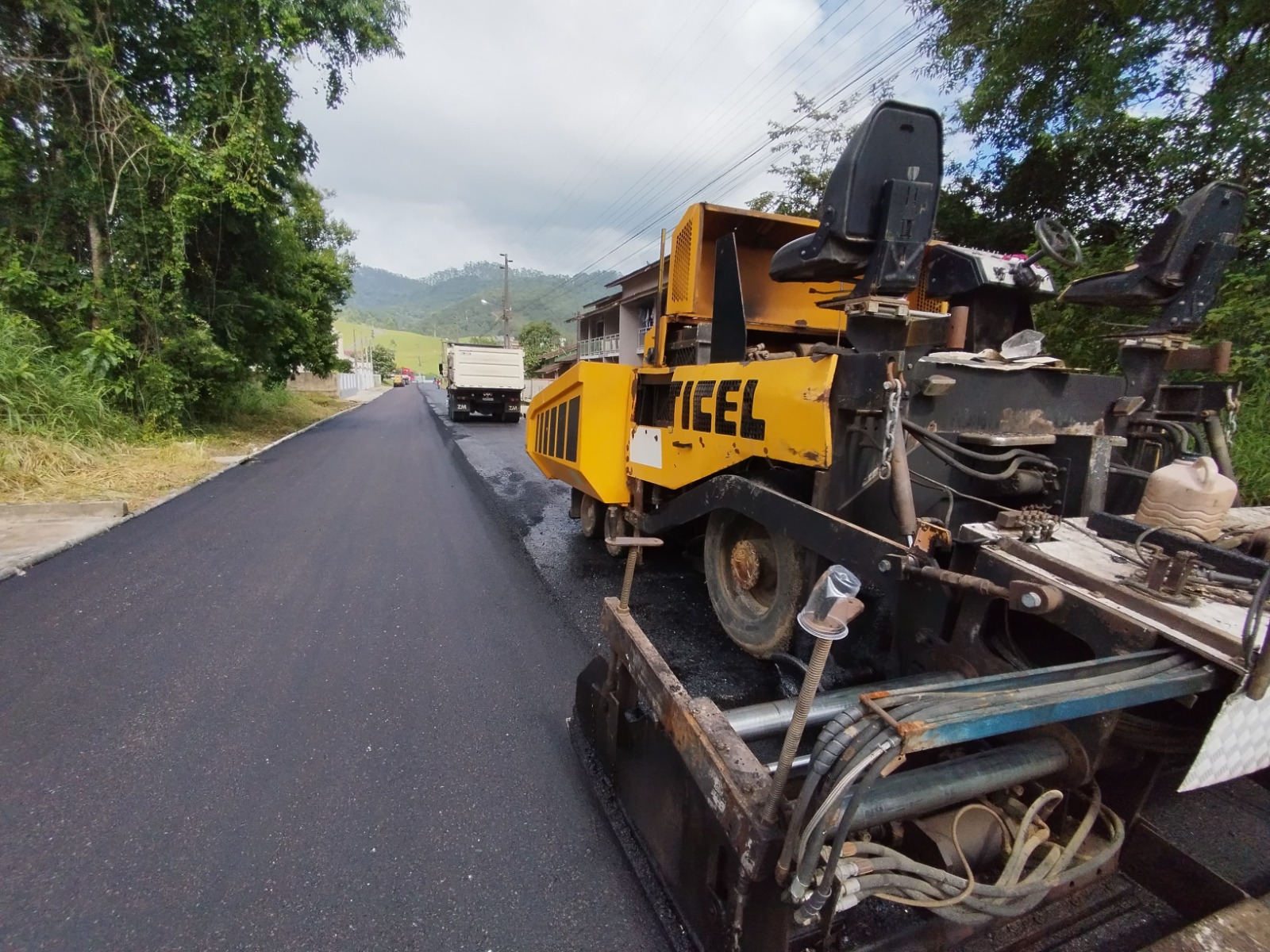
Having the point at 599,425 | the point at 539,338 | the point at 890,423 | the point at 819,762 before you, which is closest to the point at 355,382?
the point at 539,338

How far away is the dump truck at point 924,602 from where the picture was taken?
4.04 feet

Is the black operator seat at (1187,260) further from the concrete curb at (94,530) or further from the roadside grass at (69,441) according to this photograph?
the roadside grass at (69,441)

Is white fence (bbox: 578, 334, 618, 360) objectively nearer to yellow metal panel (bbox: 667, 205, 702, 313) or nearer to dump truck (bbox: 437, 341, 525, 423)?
dump truck (bbox: 437, 341, 525, 423)

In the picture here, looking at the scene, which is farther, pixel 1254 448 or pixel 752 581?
pixel 1254 448

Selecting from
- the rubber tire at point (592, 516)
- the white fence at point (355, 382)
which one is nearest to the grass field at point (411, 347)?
the white fence at point (355, 382)

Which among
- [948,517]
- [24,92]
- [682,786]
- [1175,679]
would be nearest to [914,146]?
[948,517]

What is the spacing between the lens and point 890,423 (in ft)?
6.72

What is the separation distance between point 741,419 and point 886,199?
1.11 metres

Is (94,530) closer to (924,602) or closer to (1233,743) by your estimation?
(924,602)

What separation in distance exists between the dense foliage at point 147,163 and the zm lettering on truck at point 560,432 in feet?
25.9

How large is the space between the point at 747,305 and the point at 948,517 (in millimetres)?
2129

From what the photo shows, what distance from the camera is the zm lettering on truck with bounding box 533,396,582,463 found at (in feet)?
14.6

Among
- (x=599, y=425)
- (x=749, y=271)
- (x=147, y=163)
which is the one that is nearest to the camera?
(x=749, y=271)

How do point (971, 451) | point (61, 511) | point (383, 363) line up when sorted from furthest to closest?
1. point (383, 363)
2. point (61, 511)
3. point (971, 451)
